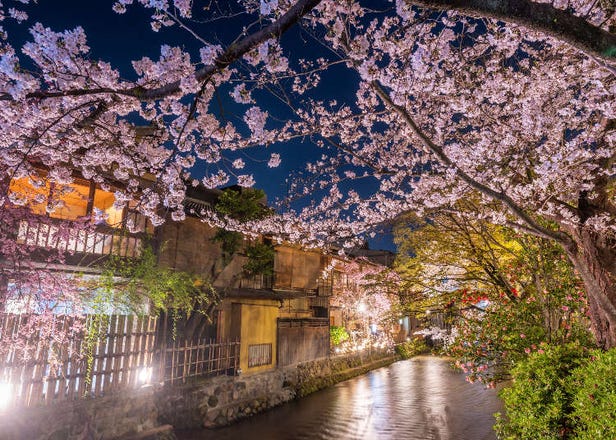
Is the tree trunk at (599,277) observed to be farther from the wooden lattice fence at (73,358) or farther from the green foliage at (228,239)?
the green foliage at (228,239)

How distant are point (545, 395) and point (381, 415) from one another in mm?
8540

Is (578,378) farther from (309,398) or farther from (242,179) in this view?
(309,398)

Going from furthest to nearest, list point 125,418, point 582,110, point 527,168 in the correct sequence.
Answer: point 125,418 < point 527,168 < point 582,110

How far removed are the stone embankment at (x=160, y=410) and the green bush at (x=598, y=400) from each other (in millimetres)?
10084

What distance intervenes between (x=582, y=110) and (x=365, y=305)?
23303 millimetres

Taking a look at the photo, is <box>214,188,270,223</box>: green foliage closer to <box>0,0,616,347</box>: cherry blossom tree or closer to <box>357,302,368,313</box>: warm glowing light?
<box>0,0,616,347</box>: cherry blossom tree

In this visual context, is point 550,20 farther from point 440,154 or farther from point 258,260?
point 258,260

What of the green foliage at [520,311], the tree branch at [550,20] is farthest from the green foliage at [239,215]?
the tree branch at [550,20]

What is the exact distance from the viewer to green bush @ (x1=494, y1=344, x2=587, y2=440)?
6398 mm

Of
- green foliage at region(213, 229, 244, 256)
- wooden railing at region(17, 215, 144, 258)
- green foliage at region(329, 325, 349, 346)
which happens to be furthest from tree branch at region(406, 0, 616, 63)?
green foliage at region(329, 325, 349, 346)

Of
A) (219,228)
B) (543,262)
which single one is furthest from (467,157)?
(219,228)

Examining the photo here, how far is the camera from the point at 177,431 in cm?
1159

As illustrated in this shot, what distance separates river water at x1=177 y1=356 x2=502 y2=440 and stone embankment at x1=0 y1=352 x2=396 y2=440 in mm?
553

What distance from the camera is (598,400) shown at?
209 inches
